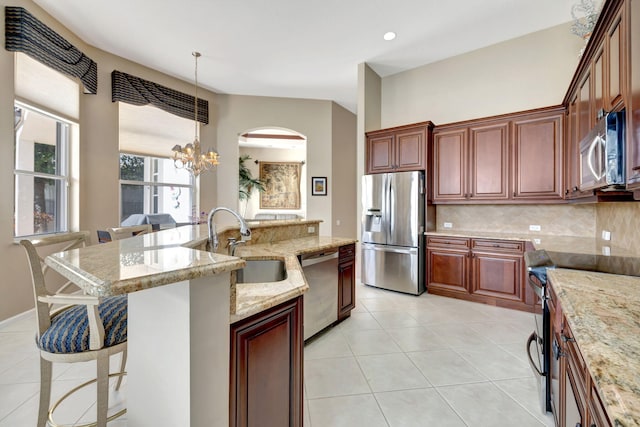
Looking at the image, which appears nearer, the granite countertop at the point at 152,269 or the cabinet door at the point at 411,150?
the granite countertop at the point at 152,269

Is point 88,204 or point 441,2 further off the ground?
point 441,2

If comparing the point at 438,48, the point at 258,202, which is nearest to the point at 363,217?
the point at 438,48

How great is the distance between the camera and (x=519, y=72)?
3.83 m

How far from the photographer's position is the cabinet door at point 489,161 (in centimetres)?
364

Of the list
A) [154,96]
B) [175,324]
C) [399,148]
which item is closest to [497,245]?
[399,148]

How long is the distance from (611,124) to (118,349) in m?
2.52

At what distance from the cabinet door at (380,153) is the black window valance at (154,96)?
3.22 metres

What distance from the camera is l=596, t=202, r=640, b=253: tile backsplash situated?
82.3 inches

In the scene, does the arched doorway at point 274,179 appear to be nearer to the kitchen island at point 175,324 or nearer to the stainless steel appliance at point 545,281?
the stainless steel appliance at point 545,281

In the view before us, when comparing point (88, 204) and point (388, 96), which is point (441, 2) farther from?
point (88, 204)

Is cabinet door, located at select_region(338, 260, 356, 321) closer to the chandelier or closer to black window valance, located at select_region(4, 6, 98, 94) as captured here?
the chandelier

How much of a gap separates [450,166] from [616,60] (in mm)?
2545

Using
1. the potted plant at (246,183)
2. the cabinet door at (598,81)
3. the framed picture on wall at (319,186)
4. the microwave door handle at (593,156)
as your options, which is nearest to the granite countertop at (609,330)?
the microwave door handle at (593,156)

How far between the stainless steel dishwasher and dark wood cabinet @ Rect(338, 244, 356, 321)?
0.07 meters
